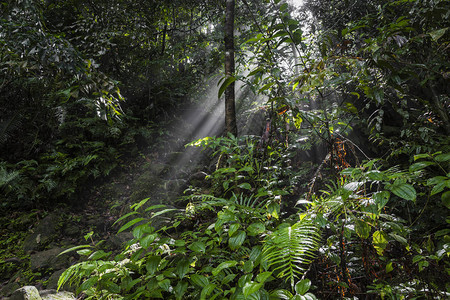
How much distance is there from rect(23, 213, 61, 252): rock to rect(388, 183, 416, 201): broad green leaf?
4.79 metres

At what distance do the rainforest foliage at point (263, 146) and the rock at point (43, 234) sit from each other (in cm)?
51

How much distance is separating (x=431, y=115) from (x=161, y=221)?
4366 mm

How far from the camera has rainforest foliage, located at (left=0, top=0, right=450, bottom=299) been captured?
122 centimetres

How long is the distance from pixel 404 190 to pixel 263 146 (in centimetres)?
171

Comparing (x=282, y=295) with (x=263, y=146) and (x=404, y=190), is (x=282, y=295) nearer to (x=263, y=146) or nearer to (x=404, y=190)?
(x=404, y=190)

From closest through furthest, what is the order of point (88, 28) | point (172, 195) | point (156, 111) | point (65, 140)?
point (88, 28)
point (172, 195)
point (65, 140)
point (156, 111)

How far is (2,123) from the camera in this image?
15.3ft

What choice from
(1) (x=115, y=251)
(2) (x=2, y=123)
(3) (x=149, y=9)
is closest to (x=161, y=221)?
(1) (x=115, y=251)

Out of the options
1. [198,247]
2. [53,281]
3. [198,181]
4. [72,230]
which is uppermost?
[198,247]

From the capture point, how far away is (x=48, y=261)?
3.21 meters

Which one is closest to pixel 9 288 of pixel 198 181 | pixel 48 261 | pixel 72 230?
pixel 48 261

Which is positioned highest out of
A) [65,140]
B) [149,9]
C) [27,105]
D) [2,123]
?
[149,9]

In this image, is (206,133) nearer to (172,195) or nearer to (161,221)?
(172,195)

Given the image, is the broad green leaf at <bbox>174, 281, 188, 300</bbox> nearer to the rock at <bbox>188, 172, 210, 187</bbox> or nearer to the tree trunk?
the tree trunk
